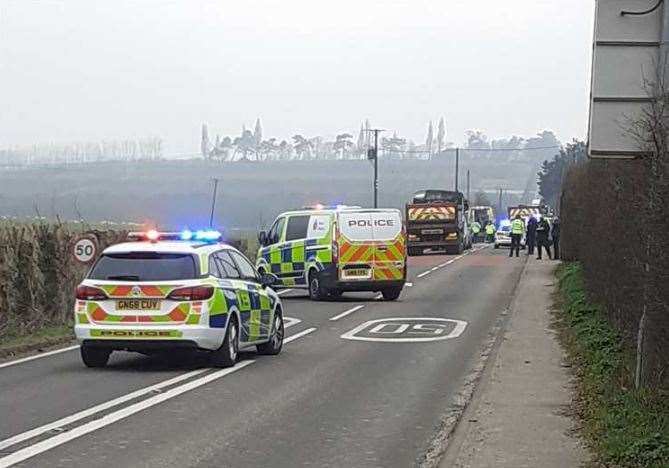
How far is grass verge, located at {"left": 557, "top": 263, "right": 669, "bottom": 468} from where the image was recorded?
7875 millimetres

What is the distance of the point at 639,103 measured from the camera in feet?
31.6

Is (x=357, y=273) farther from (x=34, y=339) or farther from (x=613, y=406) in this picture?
(x=613, y=406)

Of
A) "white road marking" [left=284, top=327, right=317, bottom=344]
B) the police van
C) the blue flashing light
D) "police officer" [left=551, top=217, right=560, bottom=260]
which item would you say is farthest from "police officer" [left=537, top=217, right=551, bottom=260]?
the blue flashing light

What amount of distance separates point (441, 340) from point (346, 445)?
353 inches

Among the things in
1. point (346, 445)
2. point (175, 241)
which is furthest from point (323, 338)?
point (346, 445)

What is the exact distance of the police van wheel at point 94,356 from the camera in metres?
14.1

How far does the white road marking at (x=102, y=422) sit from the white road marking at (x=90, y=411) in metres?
0.18

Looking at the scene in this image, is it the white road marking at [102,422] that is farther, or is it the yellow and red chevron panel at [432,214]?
the yellow and red chevron panel at [432,214]

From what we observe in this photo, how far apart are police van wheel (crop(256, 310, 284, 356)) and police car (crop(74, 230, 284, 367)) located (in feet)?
4.28

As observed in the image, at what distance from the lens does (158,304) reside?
13.6m

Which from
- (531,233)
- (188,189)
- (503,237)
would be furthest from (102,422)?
(503,237)

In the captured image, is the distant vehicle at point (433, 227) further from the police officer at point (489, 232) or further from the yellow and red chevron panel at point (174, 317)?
the yellow and red chevron panel at point (174, 317)

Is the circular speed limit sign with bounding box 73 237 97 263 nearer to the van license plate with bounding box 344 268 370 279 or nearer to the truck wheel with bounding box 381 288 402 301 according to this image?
the van license plate with bounding box 344 268 370 279

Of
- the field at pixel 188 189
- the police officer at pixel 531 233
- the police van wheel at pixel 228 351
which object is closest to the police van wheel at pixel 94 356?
the police van wheel at pixel 228 351
